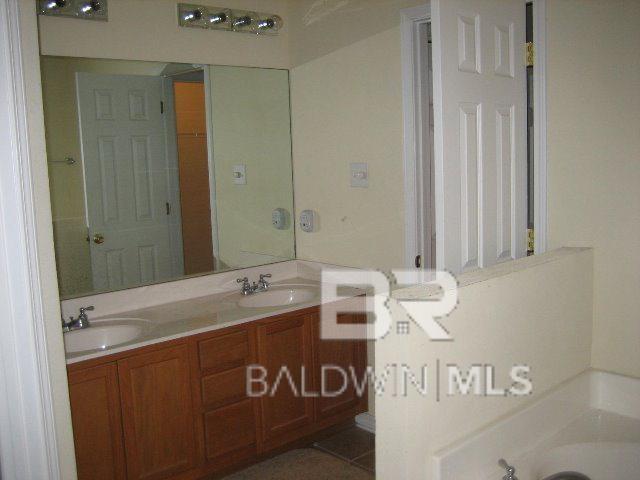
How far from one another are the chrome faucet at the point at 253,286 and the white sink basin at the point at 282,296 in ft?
0.09

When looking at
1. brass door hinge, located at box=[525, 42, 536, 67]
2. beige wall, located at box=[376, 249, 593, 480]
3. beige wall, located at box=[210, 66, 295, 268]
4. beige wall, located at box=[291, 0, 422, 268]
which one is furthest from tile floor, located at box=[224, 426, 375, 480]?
brass door hinge, located at box=[525, 42, 536, 67]

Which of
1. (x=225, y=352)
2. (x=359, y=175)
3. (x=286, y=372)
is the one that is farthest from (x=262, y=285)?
(x=359, y=175)

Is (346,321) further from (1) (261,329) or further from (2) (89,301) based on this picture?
(2) (89,301)

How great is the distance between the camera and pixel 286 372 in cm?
305

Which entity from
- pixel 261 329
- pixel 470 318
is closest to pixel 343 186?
pixel 261 329

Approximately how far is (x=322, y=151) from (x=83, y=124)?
125cm

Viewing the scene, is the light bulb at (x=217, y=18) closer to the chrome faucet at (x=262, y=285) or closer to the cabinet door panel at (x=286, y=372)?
the chrome faucet at (x=262, y=285)

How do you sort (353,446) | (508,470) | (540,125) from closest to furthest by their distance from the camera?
(508,470) < (540,125) < (353,446)

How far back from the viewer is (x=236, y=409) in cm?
287

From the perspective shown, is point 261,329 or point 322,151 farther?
point 322,151

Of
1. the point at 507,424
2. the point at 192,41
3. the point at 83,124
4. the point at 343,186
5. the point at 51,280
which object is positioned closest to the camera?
the point at 51,280

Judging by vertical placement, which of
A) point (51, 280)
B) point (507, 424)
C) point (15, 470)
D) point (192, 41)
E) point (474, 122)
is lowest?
point (507, 424)

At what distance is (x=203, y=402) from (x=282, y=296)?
0.80m

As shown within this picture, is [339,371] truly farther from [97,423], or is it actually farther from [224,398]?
[97,423]
